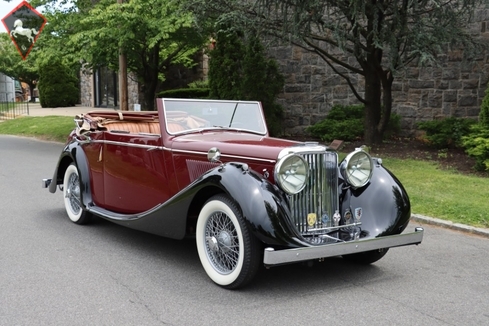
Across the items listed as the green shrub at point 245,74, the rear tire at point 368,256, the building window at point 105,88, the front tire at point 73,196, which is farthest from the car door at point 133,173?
the building window at point 105,88

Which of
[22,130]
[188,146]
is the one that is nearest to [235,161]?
[188,146]

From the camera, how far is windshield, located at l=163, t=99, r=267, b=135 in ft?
19.1

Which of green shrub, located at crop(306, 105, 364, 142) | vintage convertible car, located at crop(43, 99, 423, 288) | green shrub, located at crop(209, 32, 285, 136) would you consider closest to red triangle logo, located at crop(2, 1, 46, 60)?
green shrub, located at crop(209, 32, 285, 136)

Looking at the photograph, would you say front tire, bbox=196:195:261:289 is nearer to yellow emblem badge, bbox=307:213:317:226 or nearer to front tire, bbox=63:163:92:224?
yellow emblem badge, bbox=307:213:317:226

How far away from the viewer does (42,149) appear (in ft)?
51.5

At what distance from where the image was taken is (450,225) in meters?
6.98

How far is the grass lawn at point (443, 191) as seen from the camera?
23.9 feet

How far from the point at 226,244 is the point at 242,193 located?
0.51m

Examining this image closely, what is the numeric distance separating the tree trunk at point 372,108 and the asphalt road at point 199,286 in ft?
20.0

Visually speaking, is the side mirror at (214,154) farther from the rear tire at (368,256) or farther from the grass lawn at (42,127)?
the grass lawn at (42,127)

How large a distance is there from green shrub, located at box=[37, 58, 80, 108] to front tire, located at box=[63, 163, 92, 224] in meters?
24.8

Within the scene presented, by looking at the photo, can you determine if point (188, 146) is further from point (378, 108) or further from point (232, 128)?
point (378, 108)

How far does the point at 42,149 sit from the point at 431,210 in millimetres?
11521

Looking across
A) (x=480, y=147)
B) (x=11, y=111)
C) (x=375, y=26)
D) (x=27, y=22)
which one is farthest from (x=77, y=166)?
(x=11, y=111)
